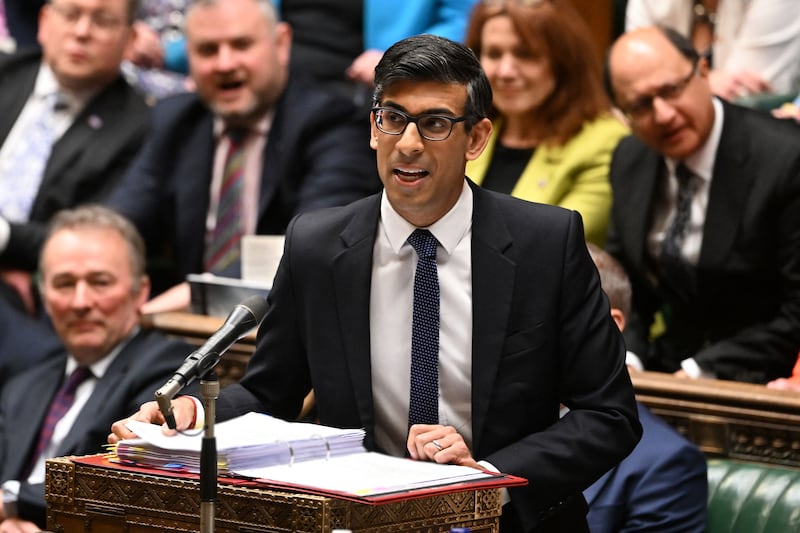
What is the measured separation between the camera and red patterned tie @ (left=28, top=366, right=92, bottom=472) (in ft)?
12.7

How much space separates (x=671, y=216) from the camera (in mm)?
4031

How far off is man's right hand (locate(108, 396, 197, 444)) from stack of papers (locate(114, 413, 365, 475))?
0.05 m

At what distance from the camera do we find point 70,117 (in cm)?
512

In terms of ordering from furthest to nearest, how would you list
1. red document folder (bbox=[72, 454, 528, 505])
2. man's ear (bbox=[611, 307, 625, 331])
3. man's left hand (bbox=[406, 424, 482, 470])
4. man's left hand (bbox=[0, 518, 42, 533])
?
man's left hand (bbox=[0, 518, 42, 533]) → man's ear (bbox=[611, 307, 625, 331]) → man's left hand (bbox=[406, 424, 482, 470]) → red document folder (bbox=[72, 454, 528, 505])

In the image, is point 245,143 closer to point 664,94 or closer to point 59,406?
point 59,406

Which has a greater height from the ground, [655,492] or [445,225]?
[445,225]

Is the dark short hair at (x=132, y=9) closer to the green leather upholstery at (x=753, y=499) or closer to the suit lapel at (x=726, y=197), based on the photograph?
the suit lapel at (x=726, y=197)

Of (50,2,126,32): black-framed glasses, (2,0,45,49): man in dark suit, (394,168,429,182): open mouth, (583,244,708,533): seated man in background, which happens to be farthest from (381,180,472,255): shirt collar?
(2,0,45,49): man in dark suit

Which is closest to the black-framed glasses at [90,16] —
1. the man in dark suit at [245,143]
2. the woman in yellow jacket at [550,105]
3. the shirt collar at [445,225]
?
the man in dark suit at [245,143]

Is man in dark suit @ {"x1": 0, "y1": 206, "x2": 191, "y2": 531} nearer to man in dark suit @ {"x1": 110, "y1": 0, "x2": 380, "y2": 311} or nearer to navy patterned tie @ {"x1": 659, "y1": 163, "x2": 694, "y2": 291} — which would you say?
→ man in dark suit @ {"x1": 110, "y1": 0, "x2": 380, "y2": 311}

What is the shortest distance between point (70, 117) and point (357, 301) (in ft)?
9.77

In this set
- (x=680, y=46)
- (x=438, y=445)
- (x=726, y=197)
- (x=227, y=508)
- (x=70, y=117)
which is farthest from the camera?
(x=70, y=117)

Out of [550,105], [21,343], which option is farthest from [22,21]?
[550,105]

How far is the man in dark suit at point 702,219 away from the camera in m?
3.78
